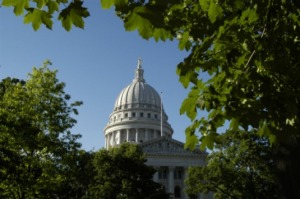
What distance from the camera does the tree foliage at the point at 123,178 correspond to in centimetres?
4088

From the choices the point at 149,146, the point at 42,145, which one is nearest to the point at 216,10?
the point at 42,145

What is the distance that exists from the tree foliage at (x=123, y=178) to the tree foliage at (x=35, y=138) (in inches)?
633

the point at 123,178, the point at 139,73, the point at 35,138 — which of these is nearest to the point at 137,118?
the point at 139,73

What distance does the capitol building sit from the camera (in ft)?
326

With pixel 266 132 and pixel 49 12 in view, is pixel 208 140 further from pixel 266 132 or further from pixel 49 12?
pixel 49 12

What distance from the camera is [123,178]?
42656 mm

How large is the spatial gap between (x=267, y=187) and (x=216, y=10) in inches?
1603

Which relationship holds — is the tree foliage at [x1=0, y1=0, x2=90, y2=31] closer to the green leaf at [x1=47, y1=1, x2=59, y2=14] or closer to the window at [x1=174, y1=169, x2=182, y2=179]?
the green leaf at [x1=47, y1=1, x2=59, y2=14]

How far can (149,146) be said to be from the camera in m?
99.6

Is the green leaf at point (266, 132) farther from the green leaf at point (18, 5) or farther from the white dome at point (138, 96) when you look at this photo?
the white dome at point (138, 96)

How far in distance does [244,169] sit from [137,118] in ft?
276

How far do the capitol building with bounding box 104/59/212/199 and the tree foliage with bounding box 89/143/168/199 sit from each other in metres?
54.0

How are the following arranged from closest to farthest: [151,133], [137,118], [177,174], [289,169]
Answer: [289,169]
[177,174]
[151,133]
[137,118]

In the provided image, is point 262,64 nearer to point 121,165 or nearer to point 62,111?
point 62,111
